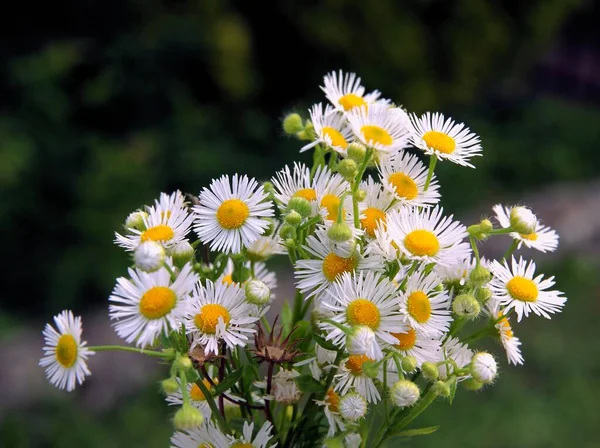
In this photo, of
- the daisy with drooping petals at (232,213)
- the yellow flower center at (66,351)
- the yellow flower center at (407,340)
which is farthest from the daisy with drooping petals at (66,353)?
the yellow flower center at (407,340)

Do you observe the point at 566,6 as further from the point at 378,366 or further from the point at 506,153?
the point at 378,366

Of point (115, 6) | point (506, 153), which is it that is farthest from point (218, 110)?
point (506, 153)

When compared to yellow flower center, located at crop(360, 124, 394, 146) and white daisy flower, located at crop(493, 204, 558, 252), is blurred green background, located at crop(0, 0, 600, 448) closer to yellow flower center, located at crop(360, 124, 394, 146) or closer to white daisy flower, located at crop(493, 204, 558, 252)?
white daisy flower, located at crop(493, 204, 558, 252)

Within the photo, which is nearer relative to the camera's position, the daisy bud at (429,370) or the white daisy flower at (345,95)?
the daisy bud at (429,370)

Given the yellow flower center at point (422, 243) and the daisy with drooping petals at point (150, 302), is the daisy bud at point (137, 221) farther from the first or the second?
the yellow flower center at point (422, 243)

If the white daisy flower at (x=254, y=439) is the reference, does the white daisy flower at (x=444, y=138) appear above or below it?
above

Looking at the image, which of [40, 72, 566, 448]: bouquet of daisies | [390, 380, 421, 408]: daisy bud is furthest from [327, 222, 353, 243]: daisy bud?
[390, 380, 421, 408]: daisy bud
